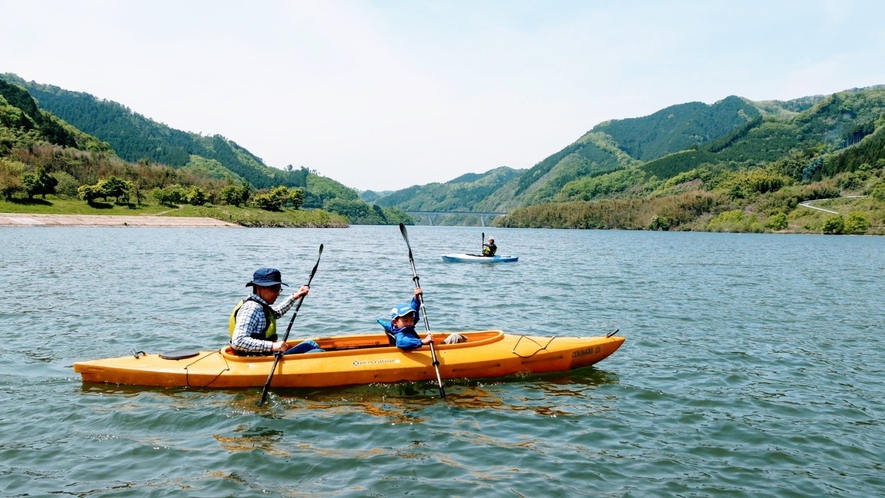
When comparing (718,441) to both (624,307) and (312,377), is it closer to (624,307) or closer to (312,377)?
(312,377)

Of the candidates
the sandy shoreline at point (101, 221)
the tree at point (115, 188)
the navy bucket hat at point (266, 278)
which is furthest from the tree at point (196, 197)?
the navy bucket hat at point (266, 278)

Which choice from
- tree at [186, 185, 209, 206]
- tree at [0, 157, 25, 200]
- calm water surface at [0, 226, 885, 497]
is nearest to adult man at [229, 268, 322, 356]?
calm water surface at [0, 226, 885, 497]

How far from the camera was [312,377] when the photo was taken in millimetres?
11250

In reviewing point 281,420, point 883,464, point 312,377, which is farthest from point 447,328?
point 883,464

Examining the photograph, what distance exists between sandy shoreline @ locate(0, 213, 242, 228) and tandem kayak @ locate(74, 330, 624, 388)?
8358 cm

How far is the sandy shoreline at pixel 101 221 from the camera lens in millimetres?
79375

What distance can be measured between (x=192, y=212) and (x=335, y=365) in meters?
114

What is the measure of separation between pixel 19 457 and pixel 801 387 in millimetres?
14325

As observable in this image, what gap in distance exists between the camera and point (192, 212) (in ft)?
375

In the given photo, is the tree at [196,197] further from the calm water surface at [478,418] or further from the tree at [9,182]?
the calm water surface at [478,418]

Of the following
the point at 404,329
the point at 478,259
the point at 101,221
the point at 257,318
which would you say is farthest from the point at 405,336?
the point at 101,221

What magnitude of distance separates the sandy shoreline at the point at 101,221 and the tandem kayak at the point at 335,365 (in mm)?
83577

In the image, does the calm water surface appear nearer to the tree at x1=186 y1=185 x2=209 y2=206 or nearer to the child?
the child

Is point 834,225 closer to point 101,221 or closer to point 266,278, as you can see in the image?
point 266,278
